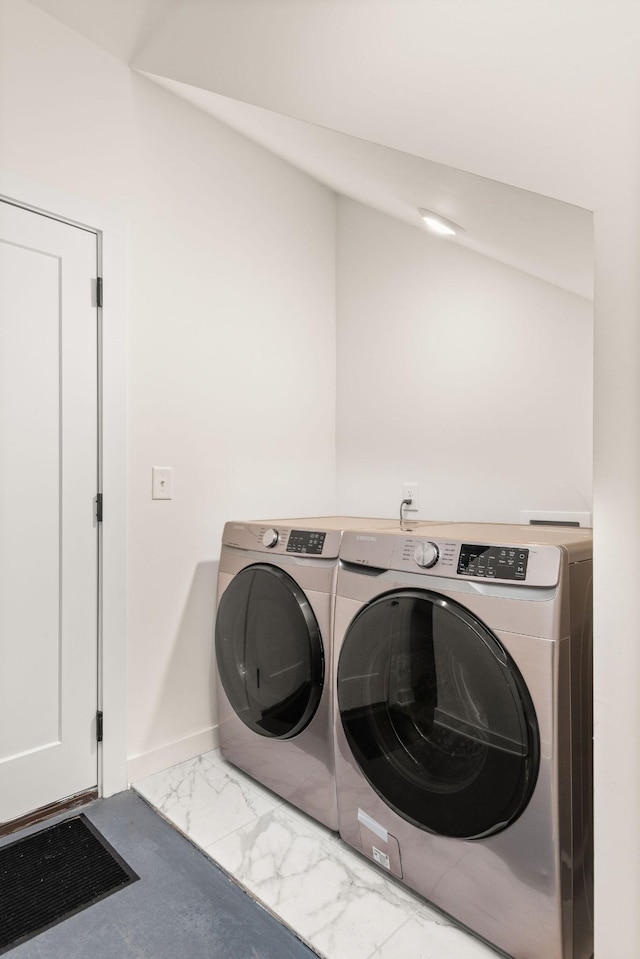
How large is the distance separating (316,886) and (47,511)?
132 centimetres

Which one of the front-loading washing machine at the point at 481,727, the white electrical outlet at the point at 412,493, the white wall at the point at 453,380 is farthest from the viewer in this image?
the white electrical outlet at the point at 412,493

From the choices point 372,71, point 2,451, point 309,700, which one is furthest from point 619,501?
point 2,451

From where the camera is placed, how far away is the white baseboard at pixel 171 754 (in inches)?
74.4

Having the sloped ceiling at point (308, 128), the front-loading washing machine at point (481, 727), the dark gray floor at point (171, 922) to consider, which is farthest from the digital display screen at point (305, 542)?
the sloped ceiling at point (308, 128)

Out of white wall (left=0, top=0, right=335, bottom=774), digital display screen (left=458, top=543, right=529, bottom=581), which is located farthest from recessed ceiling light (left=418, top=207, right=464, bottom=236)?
digital display screen (left=458, top=543, right=529, bottom=581)

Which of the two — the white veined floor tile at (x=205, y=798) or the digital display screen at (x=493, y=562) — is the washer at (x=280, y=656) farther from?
the digital display screen at (x=493, y=562)

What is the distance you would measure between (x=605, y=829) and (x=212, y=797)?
134cm

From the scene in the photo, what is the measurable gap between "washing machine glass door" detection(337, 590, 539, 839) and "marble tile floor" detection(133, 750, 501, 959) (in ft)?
0.79

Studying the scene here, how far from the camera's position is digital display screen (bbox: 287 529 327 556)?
1.63 meters

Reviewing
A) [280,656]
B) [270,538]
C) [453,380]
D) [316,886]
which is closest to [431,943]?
[316,886]

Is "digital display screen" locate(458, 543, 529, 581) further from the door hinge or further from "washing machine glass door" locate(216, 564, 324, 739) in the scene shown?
the door hinge

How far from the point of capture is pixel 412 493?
2.35 meters

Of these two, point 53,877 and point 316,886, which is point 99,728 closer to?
point 53,877

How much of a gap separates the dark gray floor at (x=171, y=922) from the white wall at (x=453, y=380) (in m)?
1.46
